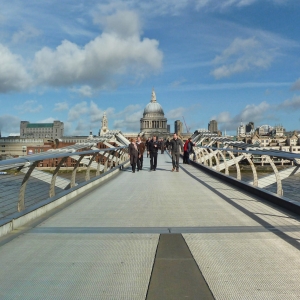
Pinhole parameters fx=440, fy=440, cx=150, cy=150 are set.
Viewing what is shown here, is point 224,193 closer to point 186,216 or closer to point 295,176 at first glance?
point 295,176

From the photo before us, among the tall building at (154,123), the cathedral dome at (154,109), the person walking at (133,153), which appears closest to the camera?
the person walking at (133,153)

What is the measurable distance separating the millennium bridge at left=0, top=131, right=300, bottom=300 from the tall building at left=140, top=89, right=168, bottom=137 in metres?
142

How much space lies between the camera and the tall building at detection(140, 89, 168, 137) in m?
152

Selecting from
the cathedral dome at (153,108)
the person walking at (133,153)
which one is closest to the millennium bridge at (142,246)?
the person walking at (133,153)

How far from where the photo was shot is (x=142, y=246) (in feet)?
15.4

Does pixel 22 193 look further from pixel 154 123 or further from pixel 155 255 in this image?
pixel 154 123

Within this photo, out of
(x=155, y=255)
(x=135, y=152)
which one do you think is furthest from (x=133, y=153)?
(x=155, y=255)

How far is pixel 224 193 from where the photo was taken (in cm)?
956

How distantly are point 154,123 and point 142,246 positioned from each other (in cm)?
15355

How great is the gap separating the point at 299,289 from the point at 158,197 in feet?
18.7

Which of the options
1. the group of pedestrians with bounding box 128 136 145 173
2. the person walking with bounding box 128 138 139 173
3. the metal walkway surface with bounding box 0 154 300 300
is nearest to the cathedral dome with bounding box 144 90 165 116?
the group of pedestrians with bounding box 128 136 145 173

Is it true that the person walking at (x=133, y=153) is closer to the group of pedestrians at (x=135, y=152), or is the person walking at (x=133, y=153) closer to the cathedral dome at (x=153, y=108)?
the group of pedestrians at (x=135, y=152)

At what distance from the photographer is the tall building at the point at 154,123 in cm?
15212

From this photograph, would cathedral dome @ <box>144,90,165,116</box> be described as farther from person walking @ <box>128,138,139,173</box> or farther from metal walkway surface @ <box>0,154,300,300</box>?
metal walkway surface @ <box>0,154,300,300</box>
